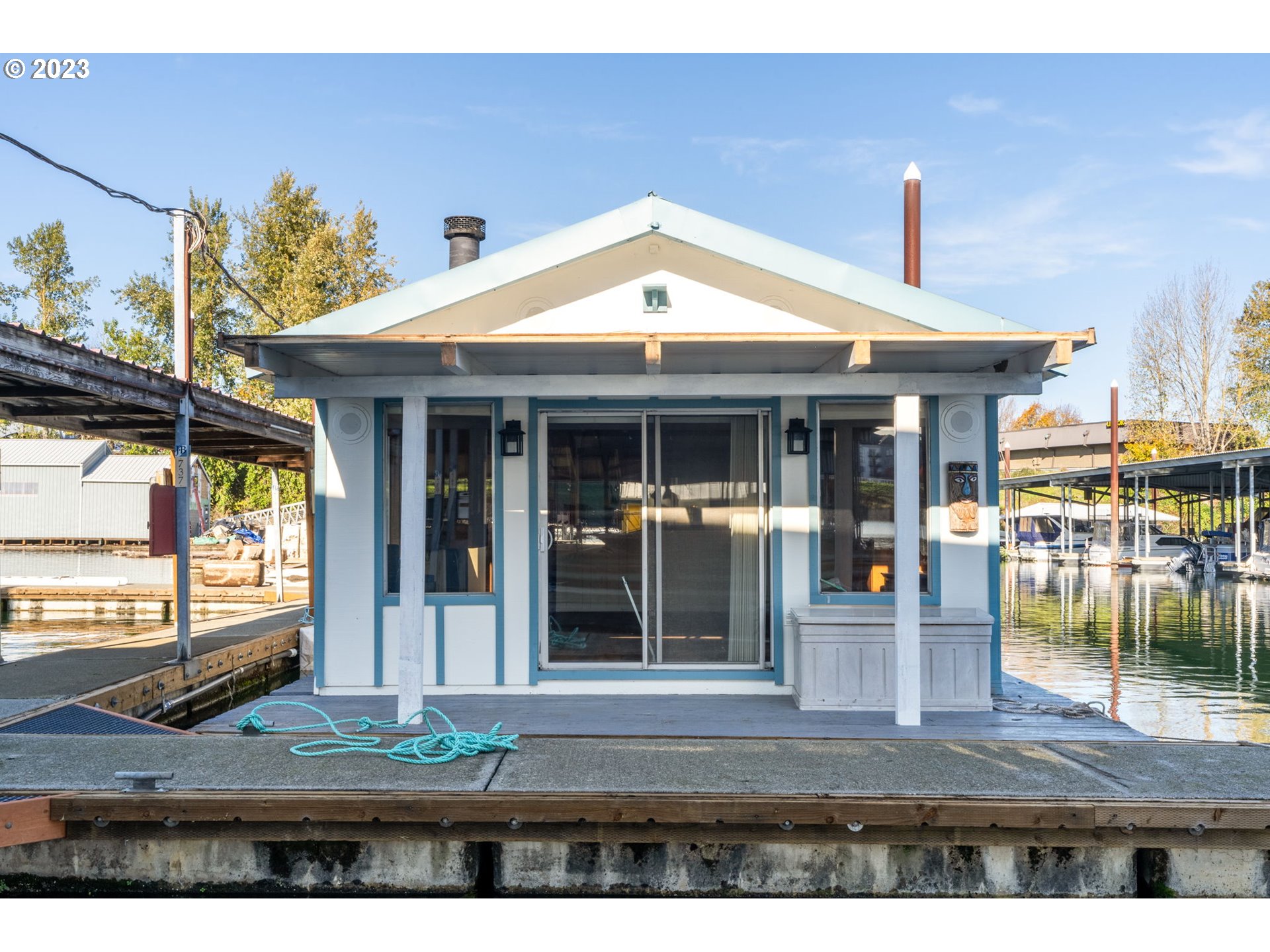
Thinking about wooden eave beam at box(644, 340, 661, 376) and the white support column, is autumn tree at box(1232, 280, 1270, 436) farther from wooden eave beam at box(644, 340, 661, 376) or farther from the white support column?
wooden eave beam at box(644, 340, 661, 376)

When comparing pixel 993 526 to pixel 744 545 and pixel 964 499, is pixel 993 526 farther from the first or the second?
pixel 744 545

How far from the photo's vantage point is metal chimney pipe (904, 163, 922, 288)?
855cm

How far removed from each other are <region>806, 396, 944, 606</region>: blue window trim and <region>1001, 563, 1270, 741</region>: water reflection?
12.6 ft

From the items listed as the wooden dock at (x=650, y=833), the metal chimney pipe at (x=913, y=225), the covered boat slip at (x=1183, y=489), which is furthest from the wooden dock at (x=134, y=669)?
the covered boat slip at (x=1183, y=489)

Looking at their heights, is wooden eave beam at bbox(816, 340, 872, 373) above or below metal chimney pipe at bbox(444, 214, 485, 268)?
below

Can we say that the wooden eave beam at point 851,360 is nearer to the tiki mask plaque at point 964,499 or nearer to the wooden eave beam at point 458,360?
the tiki mask plaque at point 964,499

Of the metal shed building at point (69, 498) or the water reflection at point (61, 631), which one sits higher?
the metal shed building at point (69, 498)

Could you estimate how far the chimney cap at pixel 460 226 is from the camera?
802 centimetres

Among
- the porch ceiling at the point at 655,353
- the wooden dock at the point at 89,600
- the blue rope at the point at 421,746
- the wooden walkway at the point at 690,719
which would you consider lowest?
the wooden dock at the point at 89,600

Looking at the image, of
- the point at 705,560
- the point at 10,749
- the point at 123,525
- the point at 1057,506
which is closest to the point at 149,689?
the point at 10,749

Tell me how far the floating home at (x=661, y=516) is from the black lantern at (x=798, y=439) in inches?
0.7

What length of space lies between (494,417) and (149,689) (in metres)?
4.14

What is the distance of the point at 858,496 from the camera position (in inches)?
268

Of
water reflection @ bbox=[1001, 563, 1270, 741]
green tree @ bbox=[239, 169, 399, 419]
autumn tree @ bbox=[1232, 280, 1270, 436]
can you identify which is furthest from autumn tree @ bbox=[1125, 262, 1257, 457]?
green tree @ bbox=[239, 169, 399, 419]
